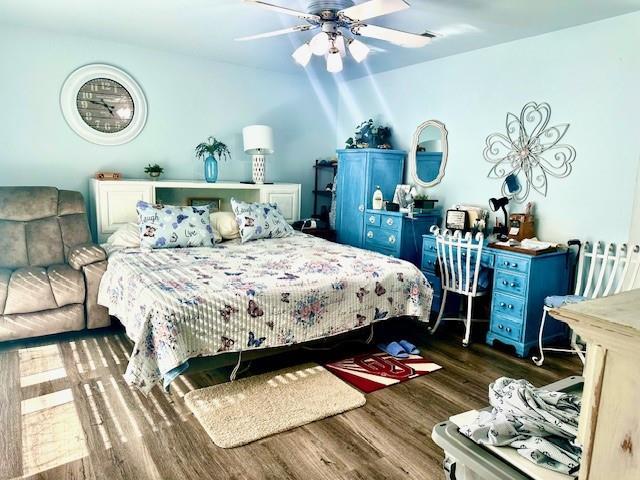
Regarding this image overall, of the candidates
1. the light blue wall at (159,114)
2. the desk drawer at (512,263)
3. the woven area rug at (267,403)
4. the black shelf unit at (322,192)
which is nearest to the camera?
the woven area rug at (267,403)

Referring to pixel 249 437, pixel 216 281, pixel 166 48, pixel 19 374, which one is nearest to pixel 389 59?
pixel 166 48

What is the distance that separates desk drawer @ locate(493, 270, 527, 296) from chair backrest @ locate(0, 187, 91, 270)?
333 cm

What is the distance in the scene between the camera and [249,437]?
7.20 feet

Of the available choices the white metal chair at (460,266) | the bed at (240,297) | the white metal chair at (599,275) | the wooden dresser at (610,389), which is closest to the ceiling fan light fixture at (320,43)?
the bed at (240,297)

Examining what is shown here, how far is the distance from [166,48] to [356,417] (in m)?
3.66

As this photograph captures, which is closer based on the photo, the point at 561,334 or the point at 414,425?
the point at 414,425

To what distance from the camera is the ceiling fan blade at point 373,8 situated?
2.27 meters

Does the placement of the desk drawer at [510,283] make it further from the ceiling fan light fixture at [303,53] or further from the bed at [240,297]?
the ceiling fan light fixture at [303,53]

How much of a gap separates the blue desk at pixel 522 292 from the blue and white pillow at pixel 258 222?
186 centimetres

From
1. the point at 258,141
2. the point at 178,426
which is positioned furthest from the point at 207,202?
the point at 178,426

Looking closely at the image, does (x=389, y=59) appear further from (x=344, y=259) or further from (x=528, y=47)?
(x=344, y=259)

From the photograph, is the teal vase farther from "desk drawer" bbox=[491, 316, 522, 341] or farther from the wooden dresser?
the wooden dresser

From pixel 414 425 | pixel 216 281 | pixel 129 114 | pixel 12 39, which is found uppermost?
pixel 12 39

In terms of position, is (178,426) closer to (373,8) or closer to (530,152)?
(373,8)
